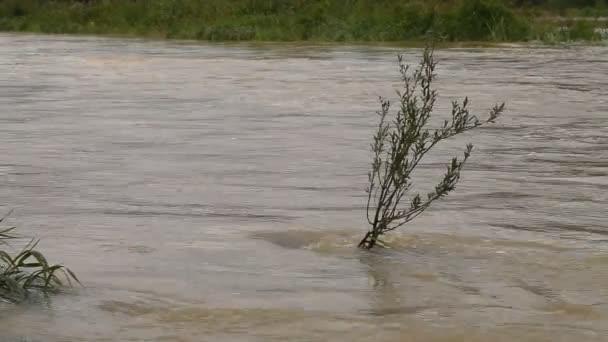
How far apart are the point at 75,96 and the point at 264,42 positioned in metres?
12.0

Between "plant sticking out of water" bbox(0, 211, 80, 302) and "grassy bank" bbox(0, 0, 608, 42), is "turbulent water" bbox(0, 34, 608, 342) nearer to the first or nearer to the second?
"plant sticking out of water" bbox(0, 211, 80, 302)

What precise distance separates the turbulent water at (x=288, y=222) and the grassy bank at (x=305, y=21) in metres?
10.4

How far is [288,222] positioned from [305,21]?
2090 centimetres

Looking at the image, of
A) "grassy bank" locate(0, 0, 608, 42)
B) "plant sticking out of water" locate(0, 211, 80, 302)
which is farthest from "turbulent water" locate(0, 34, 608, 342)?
"grassy bank" locate(0, 0, 608, 42)

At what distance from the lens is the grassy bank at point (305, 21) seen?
23.8 m

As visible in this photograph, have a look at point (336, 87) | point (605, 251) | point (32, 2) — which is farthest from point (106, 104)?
point (32, 2)

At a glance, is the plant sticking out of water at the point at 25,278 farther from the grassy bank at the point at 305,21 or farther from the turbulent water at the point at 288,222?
the grassy bank at the point at 305,21

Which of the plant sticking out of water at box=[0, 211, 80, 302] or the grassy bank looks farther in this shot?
the grassy bank

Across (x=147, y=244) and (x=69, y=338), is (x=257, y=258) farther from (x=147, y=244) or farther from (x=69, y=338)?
(x=69, y=338)

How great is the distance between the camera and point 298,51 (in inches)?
803

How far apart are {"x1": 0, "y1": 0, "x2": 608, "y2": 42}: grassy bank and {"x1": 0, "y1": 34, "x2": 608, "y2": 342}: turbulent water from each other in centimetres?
1037

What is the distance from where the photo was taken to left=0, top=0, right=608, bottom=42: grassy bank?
78.2 feet

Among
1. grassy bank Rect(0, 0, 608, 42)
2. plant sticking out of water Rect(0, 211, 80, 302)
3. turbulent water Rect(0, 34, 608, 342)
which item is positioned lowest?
grassy bank Rect(0, 0, 608, 42)

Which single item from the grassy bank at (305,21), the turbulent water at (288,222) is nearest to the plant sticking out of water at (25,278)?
the turbulent water at (288,222)
